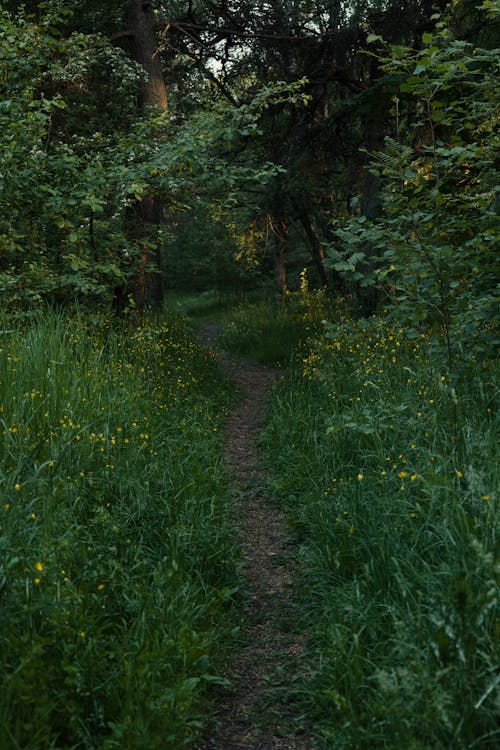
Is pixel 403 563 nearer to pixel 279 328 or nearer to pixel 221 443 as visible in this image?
pixel 221 443

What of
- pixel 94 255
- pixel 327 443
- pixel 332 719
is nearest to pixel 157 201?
pixel 94 255

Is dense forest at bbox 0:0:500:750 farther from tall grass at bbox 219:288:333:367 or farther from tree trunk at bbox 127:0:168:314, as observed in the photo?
tall grass at bbox 219:288:333:367

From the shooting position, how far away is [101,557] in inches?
150

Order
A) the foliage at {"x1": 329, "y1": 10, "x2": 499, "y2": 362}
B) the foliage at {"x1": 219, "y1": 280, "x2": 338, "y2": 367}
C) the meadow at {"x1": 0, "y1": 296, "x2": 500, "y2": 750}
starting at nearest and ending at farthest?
1. the meadow at {"x1": 0, "y1": 296, "x2": 500, "y2": 750}
2. the foliage at {"x1": 329, "y1": 10, "x2": 499, "y2": 362}
3. the foliage at {"x1": 219, "y1": 280, "x2": 338, "y2": 367}

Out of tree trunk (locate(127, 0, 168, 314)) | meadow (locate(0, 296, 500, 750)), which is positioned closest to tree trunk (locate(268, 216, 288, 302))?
tree trunk (locate(127, 0, 168, 314))

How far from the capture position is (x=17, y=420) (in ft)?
15.3

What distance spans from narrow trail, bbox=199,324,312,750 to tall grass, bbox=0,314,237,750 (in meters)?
0.16

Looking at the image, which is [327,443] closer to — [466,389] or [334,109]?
[466,389]

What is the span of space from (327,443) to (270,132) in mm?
9229

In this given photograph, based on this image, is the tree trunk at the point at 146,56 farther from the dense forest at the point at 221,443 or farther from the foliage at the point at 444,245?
the foliage at the point at 444,245

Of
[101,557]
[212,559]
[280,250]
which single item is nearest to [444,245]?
[212,559]

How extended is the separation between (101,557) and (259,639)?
114 cm

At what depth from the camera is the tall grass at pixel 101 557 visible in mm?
2736

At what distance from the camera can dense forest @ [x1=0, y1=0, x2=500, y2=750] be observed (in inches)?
110
